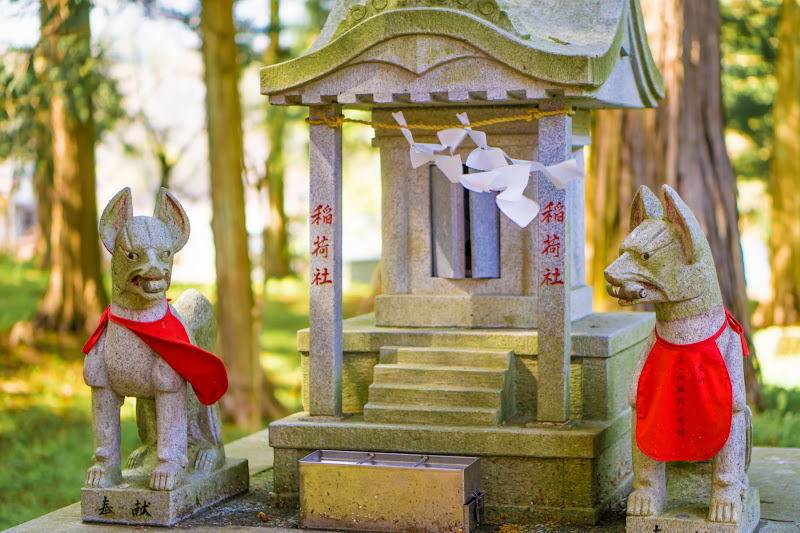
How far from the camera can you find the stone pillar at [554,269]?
5223 mm

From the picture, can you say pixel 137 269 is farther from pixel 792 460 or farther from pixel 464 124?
pixel 792 460

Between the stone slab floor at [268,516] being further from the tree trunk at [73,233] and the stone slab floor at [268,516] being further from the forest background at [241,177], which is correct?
the tree trunk at [73,233]

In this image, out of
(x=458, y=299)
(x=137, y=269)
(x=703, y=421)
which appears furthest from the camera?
(x=458, y=299)

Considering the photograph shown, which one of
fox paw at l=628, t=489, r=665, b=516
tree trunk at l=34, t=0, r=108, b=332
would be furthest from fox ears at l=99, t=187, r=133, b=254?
tree trunk at l=34, t=0, r=108, b=332

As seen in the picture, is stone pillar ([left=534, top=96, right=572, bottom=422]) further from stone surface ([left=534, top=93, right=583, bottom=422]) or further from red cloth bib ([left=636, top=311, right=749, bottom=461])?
red cloth bib ([left=636, top=311, right=749, bottom=461])

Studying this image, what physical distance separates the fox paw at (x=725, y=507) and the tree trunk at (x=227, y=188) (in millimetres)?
6802

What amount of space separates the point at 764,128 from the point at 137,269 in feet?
58.2

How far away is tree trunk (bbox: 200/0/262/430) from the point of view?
10.0m

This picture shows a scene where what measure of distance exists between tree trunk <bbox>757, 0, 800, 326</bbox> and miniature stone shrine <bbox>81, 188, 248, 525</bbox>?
38.4 feet

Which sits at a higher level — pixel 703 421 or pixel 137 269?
pixel 137 269

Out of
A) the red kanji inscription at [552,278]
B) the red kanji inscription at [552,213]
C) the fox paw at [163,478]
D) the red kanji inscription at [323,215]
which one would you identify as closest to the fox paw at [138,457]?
the fox paw at [163,478]

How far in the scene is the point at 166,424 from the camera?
5133 millimetres

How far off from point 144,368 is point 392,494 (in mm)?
1515

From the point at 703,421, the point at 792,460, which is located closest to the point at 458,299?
the point at 703,421
